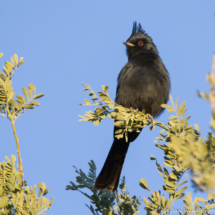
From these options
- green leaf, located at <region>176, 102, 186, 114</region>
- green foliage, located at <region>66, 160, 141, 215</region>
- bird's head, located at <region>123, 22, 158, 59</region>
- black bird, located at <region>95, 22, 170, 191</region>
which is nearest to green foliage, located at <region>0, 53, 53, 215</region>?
green foliage, located at <region>66, 160, 141, 215</region>

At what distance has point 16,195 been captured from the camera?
7.61 feet

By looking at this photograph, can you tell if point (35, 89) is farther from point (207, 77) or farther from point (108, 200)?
point (207, 77)

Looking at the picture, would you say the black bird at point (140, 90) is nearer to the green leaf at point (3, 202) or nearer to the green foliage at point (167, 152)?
the green foliage at point (167, 152)

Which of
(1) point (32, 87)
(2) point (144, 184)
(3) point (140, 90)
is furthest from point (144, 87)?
(1) point (32, 87)

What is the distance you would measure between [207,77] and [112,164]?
157 inches

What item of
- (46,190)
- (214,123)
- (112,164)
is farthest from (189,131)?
(112,164)

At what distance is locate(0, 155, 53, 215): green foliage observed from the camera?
221cm

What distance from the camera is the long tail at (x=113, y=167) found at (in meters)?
4.43

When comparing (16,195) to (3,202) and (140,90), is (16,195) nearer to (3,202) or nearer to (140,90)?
(3,202)

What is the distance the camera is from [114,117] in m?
2.90

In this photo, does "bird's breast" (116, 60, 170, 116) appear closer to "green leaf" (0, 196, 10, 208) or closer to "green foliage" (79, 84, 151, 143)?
"green foliage" (79, 84, 151, 143)

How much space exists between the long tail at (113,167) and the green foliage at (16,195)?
5.81 feet

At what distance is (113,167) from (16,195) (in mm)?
2622

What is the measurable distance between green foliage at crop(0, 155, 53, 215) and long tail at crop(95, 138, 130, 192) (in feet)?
5.81
